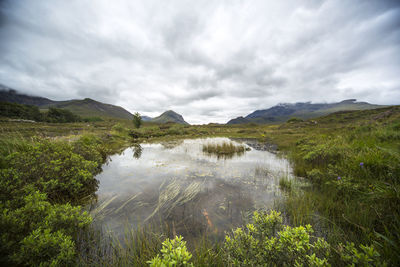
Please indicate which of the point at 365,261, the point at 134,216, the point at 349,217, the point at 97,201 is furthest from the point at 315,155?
the point at 97,201

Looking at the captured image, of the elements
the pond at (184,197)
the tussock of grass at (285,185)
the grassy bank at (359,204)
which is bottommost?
the pond at (184,197)

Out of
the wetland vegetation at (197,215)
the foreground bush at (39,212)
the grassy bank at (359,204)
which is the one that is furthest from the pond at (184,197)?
the grassy bank at (359,204)

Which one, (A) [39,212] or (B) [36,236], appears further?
(A) [39,212]

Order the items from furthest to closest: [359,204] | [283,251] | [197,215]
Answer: [197,215]
[359,204]
[283,251]

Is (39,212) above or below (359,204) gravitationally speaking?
above

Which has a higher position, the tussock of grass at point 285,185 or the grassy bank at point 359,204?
the grassy bank at point 359,204

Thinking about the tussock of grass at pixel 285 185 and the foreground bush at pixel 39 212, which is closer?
the foreground bush at pixel 39 212

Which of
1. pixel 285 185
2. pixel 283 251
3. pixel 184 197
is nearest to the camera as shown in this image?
pixel 283 251

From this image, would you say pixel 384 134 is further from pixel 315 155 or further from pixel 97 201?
pixel 97 201

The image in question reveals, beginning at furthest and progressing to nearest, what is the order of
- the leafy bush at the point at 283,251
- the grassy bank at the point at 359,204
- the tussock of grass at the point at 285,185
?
the tussock of grass at the point at 285,185 → the grassy bank at the point at 359,204 → the leafy bush at the point at 283,251

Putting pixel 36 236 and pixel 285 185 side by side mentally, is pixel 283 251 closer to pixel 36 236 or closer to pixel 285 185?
pixel 36 236

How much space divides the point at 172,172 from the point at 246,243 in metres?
5.71

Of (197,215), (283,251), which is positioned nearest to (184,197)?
(197,215)

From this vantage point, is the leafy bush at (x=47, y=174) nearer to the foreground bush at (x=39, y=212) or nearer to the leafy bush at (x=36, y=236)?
the foreground bush at (x=39, y=212)
